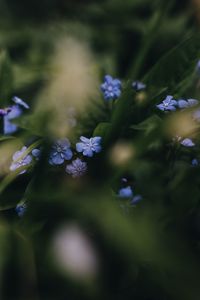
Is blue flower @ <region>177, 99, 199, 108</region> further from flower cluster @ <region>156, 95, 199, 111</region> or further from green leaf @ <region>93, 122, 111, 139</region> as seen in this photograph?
green leaf @ <region>93, 122, 111, 139</region>

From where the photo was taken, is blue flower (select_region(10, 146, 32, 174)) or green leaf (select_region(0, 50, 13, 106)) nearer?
blue flower (select_region(10, 146, 32, 174))

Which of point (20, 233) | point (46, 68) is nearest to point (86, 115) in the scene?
point (20, 233)

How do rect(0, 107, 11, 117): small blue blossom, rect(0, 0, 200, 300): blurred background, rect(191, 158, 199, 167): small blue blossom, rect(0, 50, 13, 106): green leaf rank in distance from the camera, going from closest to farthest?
rect(0, 0, 200, 300): blurred background
rect(191, 158, 199, 167): small blue blossom
rect(0, 107, 11, 117): small blue blossom
rect(0, 50, 13, 106): green leaf

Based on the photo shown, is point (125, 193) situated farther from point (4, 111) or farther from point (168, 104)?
point (4, 111)

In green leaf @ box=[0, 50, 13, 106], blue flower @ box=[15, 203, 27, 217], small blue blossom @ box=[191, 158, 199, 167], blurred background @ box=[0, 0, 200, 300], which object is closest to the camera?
blurred background @ box=[0, 0, 200, 300]

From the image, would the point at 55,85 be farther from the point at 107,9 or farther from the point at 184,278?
the point at 184,278

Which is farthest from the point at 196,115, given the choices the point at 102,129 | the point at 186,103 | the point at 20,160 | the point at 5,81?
the point at 5,81

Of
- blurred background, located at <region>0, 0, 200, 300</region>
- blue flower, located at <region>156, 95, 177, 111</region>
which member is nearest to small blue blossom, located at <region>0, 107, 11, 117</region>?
blurred background, located at <region>0, 0, 200, 300</region>
